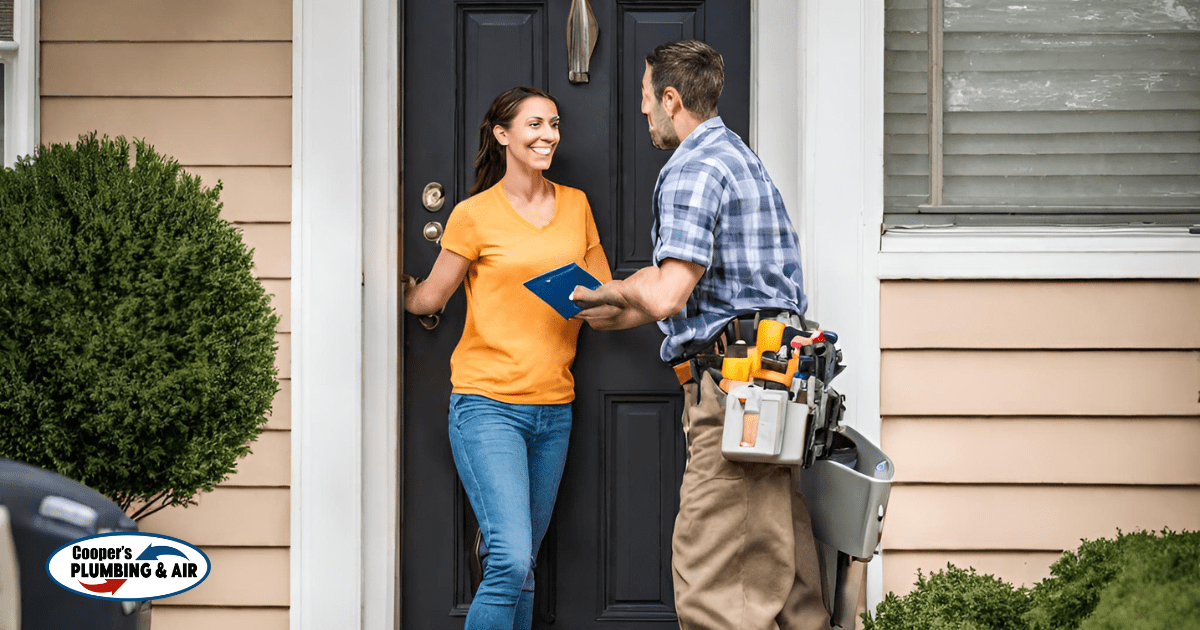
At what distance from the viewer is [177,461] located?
1932 mm

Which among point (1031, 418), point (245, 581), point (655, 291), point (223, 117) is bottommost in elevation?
point (245, 581)

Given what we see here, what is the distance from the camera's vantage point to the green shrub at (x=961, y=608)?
209cm

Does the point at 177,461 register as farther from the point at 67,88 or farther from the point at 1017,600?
the point at 1017,600

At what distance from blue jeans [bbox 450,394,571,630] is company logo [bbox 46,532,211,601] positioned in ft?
2.65

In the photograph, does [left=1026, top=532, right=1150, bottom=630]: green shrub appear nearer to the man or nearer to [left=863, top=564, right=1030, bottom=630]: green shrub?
[left=863, top=564, right=1030, bottom=630]: green shrub

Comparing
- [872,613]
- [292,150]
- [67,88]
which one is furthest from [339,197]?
[872,613]

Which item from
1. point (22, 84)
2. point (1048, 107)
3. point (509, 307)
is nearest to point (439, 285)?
point (509, 307)

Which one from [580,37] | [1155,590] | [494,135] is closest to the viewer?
[1155,590]

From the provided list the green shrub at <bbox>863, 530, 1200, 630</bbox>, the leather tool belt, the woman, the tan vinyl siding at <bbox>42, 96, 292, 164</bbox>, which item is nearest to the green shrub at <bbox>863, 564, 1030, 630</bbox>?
the green shrub at <bbox>863, 530, 1200, 630</bbox>

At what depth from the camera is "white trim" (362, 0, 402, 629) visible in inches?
106

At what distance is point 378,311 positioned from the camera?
2.71 metres

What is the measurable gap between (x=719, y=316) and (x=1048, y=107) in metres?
1.25

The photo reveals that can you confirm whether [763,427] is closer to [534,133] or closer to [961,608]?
[961,608]

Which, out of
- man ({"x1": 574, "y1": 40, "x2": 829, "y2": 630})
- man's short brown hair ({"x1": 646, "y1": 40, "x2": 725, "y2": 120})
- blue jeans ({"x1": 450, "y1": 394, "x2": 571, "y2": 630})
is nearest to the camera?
man ({"x1": 574, "y1": 40, "x2": 829, "y2": 630})
